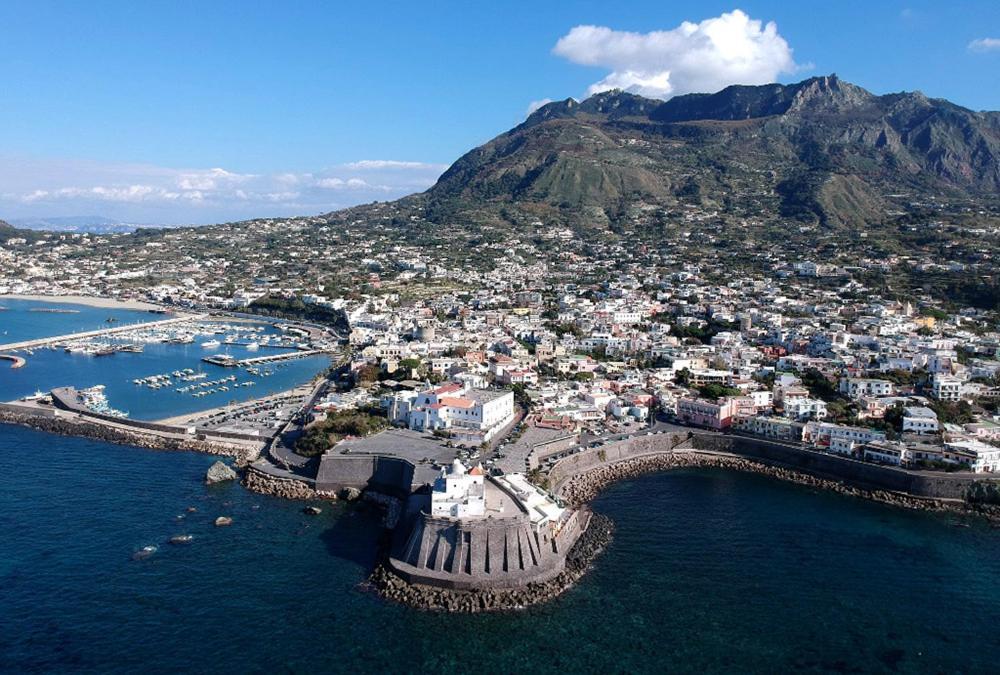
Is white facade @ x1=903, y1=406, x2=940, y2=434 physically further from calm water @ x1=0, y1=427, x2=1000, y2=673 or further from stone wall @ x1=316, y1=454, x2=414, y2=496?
stone wall @ x1=316, y1=454, x2=414, y2=496

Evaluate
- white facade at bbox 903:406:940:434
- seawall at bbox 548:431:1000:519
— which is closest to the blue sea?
seawall at bbox 548:431:1000:519

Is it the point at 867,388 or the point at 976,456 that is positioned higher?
the point at 867,388

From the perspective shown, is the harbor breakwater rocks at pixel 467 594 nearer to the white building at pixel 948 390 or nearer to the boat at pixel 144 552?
the boat at pixel 144 552

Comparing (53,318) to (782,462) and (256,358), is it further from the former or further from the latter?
(782,462)

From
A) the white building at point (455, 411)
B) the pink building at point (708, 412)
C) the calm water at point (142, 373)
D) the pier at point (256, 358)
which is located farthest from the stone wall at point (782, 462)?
the pier at point (256, 358)

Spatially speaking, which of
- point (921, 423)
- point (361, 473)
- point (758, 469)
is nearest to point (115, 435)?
point (361, 473)

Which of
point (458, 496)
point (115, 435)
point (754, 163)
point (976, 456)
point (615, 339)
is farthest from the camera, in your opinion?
point (754, 163)

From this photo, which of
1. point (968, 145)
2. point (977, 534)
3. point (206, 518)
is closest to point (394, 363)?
point (206, 518)

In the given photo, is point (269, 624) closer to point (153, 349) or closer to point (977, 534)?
point (977, 534)
